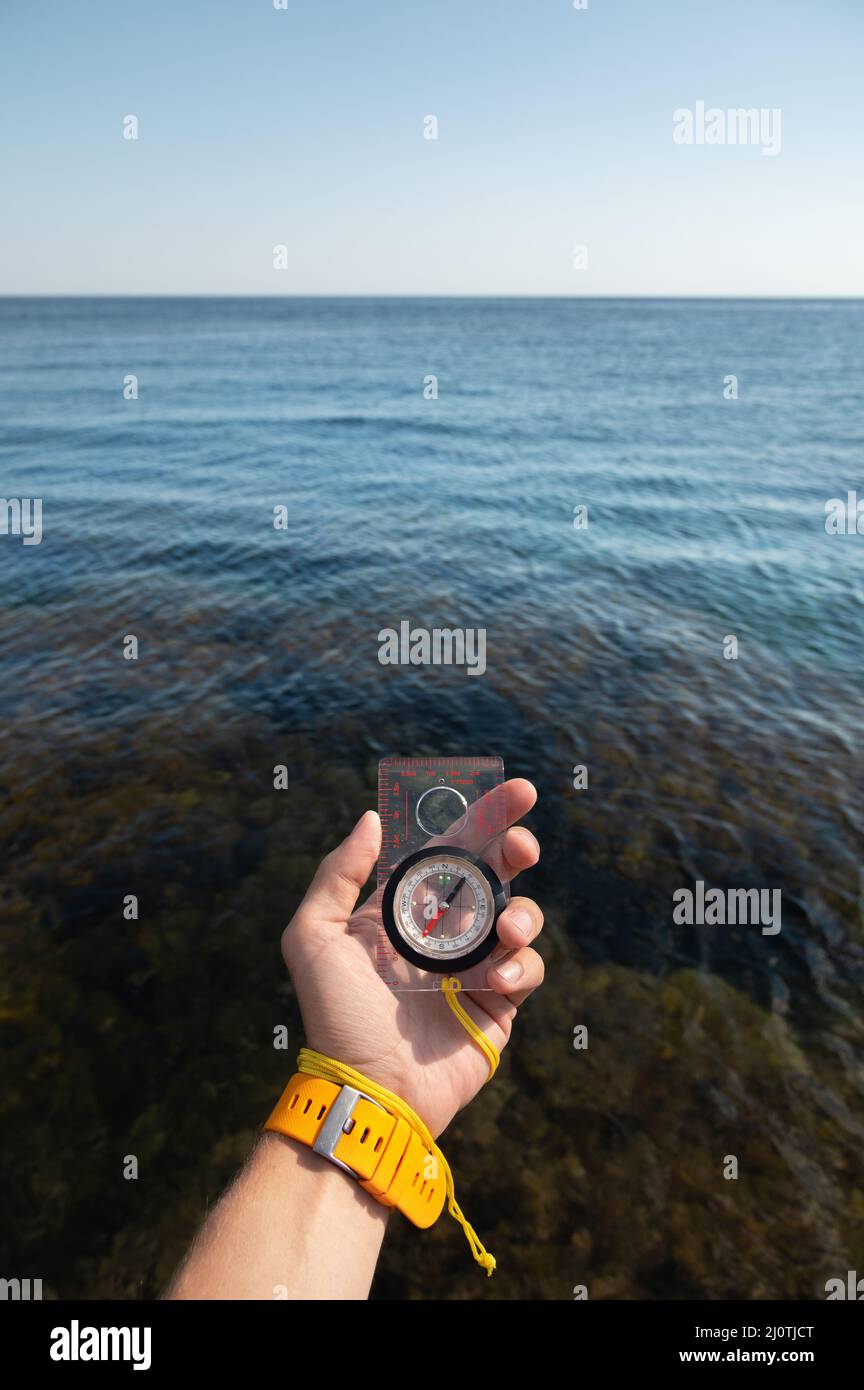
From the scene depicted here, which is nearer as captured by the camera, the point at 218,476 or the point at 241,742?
the point at 241,742

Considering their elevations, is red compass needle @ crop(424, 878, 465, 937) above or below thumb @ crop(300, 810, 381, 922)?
below

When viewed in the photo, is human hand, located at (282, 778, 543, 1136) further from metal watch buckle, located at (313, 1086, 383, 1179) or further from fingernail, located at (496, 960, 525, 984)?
metal watch buckle, located at (313, 1086, 383, 1179)

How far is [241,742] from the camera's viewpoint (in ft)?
43.8

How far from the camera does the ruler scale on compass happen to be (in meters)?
4.73

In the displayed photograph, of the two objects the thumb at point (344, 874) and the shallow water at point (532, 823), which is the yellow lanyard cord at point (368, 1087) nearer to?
the thumb at point (344, 874)

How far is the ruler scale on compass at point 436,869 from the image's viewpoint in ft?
15.5

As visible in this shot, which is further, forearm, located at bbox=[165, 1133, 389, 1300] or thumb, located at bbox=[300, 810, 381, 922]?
thumb, located at bbox=[300, 810, 381, 922]

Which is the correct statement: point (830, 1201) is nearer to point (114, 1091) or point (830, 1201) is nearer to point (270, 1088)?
point (270, 1088)

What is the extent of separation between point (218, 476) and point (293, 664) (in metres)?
20.3

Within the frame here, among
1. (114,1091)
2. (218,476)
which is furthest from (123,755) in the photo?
(218,476)

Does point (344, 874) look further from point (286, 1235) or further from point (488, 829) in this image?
point (286, 1235)

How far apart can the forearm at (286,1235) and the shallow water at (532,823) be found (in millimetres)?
3923

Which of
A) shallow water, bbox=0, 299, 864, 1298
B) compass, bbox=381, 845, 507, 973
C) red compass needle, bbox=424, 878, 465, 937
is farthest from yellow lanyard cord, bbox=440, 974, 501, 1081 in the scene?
shallow water, bbox=0, 299, 864, 1298

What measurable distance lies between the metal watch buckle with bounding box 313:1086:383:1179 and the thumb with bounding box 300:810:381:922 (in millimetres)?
1111
